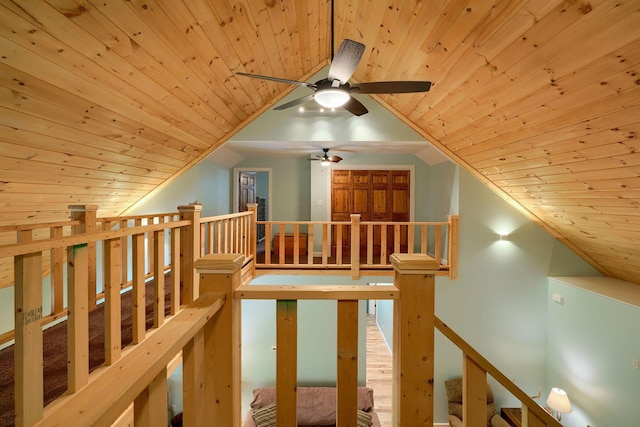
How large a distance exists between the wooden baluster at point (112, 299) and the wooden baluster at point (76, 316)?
24cm

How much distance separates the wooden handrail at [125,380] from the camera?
0.53 m

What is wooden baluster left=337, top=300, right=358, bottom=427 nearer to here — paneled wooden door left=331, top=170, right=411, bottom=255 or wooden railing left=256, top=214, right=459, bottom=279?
wooden railing left=256, top=214, right=459, bottom=279

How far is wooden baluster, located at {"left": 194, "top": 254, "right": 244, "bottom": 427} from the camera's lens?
3.06 feet

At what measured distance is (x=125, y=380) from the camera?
1.98 ft

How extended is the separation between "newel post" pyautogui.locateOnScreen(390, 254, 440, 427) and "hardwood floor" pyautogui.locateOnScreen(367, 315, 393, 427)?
4.47 m

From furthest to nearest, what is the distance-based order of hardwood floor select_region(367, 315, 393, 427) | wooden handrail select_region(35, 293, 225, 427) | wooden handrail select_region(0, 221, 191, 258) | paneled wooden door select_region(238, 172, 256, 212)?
1. paneled wooden door select_region(238, 172, 256, 212)
2. hardwood floor select_region(367, 315, 393, 427)
3. wooden handrail select_region(0, 221, 191, 258)
4. wooden handrail select_region(35, 293, 225, 427)

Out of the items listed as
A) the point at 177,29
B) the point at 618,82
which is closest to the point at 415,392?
the point at 618,82

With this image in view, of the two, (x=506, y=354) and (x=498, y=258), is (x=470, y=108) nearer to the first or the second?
(x=498, y=258)

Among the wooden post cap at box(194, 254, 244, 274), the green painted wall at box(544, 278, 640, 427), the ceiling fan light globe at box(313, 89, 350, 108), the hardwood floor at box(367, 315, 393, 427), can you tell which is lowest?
the hardwood floor at box(367, 315, 393, 427)

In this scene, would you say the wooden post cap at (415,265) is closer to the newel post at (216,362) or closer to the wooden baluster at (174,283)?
the newel post at (216,362)

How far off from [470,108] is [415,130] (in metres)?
1.10

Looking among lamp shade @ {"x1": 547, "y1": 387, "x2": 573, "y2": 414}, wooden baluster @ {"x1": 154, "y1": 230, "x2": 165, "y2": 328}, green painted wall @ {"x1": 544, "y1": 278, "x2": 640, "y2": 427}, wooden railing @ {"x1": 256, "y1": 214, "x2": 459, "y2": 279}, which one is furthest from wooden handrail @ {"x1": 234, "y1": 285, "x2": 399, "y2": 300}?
lamp shade @ {"x1": 547, "y1": 387, "x2": 573, "y2": 414}

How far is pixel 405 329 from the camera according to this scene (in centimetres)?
98

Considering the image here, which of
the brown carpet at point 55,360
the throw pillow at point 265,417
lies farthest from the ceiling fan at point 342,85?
the throw pillow at point 265,417
